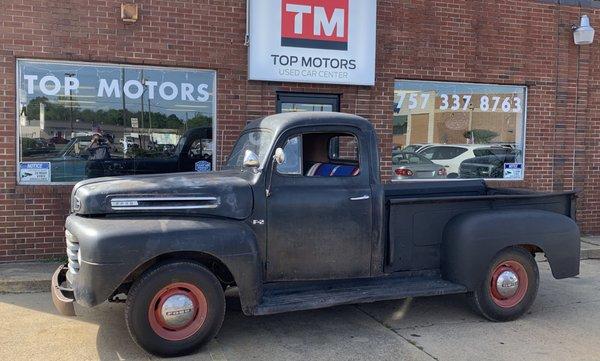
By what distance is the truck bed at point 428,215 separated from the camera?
5449 millimetres

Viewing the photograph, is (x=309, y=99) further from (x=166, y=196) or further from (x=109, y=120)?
(x=166, y=196)

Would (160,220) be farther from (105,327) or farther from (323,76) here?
(323,76)

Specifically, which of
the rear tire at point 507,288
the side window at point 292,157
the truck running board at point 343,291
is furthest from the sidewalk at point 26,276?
the rear tire at point 507,288

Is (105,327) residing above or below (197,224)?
below

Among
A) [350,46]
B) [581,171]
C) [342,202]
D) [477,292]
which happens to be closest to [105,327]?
[342,202]

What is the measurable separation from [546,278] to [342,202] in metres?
3.83

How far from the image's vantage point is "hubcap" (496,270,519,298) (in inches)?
222

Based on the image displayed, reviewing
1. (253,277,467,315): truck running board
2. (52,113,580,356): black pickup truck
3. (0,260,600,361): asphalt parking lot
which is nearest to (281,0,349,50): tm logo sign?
(52,113,580,356): black pickup truck

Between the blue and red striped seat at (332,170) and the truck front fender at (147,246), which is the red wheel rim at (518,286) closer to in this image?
the blue and red striped seat at (332,170)

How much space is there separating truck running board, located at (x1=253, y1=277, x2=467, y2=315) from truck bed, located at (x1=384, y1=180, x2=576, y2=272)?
0.17 m

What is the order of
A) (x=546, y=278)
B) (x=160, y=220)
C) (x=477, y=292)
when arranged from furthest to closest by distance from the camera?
(x=546, y=278) < (x=477, y=292) < (x=160, y=220)

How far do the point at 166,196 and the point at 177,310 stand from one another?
3.07 feet

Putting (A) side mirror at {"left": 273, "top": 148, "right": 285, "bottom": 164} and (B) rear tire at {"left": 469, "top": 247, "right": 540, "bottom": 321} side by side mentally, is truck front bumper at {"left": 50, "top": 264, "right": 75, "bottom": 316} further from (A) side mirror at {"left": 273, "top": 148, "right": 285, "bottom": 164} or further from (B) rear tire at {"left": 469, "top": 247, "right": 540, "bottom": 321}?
(B) rear tire at {"left": 469, "top": 247, "right": 540, "bottom": 321}

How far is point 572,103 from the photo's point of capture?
9.88m
